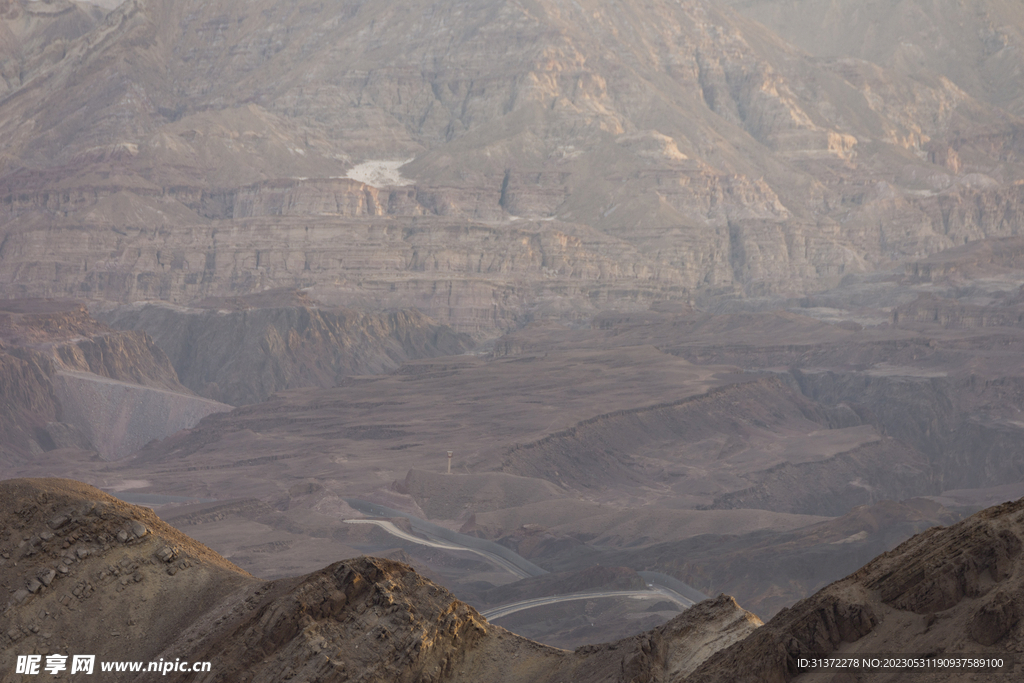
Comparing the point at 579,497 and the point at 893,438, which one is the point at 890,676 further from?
the point at 893,438

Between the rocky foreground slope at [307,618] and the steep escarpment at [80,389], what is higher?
the rocky foreground slope at [307,618]

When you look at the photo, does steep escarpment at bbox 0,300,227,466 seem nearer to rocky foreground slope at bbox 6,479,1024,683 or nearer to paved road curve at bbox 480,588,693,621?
paved road curve at bbox 480,588,693,621

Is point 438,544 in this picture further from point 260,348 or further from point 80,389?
point 260,348

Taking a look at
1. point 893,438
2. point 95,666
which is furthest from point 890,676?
point 893,438

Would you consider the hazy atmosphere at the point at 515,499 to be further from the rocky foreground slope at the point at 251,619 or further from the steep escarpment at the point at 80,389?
the steep escarpment at the point at 80,389

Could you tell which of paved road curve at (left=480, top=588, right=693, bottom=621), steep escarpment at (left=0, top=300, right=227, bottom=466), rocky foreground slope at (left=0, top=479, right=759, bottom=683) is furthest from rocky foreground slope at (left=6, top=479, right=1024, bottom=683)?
steep escarpment at (left=0, top=300, right=227, bottom=466)

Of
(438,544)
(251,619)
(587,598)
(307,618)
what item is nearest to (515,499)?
(438,544)

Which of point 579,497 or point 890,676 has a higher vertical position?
point 890,676

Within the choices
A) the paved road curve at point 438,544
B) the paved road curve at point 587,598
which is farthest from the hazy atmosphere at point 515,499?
the paved road curve at point 438,544
